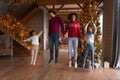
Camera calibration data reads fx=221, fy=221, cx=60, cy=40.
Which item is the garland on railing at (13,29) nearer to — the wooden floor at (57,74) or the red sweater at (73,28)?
the wooden floor at (57,74)

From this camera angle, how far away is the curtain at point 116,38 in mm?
6953

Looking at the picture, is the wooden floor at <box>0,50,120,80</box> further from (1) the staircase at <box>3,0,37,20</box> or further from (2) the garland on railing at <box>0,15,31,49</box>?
(1) the staircase at <box>3,0,37,20</box>

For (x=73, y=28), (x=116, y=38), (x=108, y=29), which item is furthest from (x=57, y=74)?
(x=108, y=29)

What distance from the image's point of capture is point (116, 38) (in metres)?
7.09

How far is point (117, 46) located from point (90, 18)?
1.28m

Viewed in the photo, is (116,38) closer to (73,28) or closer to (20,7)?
(73,28)

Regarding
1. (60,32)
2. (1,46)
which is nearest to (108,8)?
(60,32)

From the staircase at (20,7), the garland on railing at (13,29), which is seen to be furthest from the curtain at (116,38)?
the staircase at (20,7)

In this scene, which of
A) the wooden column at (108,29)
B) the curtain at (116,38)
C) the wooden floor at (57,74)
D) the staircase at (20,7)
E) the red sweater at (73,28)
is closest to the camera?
the wooden floor at (57,74)

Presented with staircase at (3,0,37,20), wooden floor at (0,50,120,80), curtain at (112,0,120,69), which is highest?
staircase at (3,0,37,20)

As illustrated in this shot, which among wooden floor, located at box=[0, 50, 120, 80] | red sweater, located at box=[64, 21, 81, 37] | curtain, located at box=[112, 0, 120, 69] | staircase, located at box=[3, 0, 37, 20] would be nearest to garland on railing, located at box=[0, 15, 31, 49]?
staircase, located at box=[3, 0, 37, 20]

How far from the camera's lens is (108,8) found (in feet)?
25.1

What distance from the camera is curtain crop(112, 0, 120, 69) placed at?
695 centimetres

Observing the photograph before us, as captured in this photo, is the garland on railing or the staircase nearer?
the garland on railing
